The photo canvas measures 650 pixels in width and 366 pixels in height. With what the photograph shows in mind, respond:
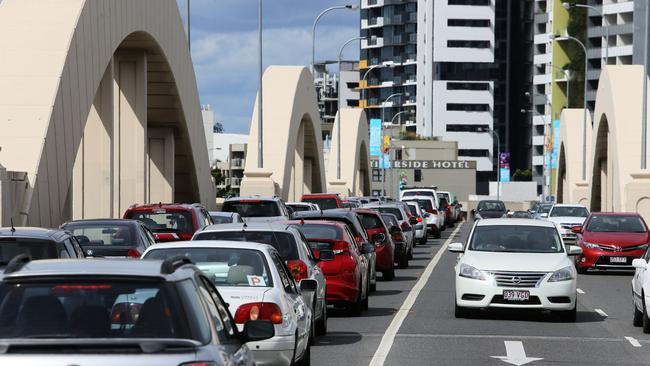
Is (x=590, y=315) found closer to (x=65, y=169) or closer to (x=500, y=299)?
(x=500, y=299)

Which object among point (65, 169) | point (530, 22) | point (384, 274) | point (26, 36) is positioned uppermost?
point (530, 22)

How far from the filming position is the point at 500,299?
20.1 meters

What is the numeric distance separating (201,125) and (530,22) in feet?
378

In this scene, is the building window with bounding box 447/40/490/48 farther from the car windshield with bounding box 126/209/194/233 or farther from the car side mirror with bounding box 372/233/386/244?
the car windshield with bounding box 126/209/194/233

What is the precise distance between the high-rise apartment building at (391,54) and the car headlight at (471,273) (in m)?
150

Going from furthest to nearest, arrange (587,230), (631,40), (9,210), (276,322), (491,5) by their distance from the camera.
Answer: (491,5) → (631,40) → (587,230) → (9,210) → (276,322)

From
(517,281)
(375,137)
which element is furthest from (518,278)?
(375,137)

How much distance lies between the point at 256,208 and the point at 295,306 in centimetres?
1848

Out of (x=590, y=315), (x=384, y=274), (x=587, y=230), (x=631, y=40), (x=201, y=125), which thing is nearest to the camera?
(x=590, y=315)

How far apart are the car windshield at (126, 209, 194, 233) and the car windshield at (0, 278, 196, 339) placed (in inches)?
736

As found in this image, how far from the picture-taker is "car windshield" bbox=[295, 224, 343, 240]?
845 inches

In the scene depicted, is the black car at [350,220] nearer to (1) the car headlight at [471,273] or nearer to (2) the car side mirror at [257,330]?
(1) the car headlight at [471,273]

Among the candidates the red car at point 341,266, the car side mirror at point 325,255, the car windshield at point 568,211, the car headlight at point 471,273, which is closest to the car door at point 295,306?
the car side mirror at point 325,255

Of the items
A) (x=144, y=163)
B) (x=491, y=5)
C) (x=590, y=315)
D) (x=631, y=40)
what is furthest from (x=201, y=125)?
(x=491, y=5)
